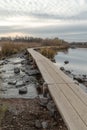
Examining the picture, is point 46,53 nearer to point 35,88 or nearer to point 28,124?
point 35,88

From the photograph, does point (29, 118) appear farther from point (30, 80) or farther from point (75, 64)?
point (75, 64)

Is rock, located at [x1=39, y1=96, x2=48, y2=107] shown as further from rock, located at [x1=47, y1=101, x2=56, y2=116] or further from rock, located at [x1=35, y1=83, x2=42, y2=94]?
rock, located at [x1=35, y1=83, x2=42, y2=94]

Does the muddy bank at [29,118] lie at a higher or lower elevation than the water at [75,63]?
higher

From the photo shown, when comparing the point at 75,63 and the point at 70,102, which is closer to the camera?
the point at 70,102

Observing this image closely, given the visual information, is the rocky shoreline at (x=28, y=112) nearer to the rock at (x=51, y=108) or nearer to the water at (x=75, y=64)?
the rock at (x=51, y=108)

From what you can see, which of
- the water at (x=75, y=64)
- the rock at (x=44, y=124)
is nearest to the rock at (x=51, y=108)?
Result: the rock at (x=44, y=124)

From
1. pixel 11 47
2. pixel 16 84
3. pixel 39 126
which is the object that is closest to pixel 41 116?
pixel 39 126

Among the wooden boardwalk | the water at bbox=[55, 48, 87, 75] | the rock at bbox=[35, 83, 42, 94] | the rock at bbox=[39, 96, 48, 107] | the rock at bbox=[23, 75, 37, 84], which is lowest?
the water at bbox=[55, 48, 87, 75]

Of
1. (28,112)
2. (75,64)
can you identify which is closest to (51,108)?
(28,112)

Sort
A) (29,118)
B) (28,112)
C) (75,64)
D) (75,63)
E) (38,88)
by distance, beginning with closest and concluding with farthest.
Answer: (29,118) → (28,112) → (38,88) → (75,64) → (75,63)

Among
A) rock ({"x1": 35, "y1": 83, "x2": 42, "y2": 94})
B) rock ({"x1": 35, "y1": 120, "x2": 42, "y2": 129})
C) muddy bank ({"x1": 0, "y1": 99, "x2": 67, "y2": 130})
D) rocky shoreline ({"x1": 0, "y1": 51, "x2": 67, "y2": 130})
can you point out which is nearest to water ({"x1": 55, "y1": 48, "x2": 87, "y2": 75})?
rock ({"x1": 35, "y1": 83, "x2": 42, "y2": 94})

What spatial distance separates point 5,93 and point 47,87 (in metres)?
1.68

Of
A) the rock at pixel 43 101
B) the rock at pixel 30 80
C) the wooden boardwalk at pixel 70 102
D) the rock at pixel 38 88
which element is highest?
the wooden boardwalk at pixel 70 102

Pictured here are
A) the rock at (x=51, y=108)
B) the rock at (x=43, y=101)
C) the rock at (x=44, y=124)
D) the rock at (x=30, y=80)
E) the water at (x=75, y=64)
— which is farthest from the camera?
the water at (x=75, y=64)
